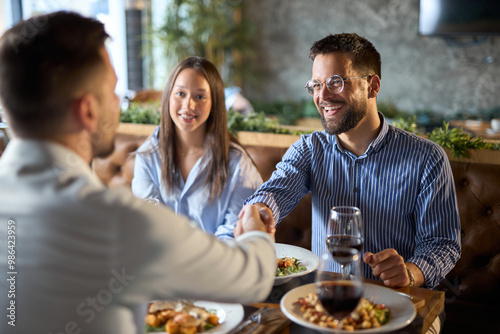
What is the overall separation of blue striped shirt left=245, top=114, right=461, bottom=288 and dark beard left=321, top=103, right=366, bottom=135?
0.08m

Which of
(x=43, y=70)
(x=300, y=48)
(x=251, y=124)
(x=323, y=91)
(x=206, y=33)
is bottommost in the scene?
(x=251, y=124)

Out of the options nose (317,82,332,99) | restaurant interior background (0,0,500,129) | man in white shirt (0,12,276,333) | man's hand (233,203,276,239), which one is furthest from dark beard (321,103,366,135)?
restaurant interior background (0,0,500,129)

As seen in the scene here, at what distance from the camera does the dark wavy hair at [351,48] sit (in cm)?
188

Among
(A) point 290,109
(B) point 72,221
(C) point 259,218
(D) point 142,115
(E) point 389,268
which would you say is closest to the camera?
(B) point 72,221

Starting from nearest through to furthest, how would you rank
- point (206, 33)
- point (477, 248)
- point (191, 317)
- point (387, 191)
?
point (191, 317) < point (387, 191) < point (477, 248) < point (206, 33)

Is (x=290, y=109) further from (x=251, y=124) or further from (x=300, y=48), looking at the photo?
(x=251, y=124)

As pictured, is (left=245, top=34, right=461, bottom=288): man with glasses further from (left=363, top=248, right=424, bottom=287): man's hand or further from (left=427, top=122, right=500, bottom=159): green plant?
(left=427, top=122, right=500, bottom=159): green plant

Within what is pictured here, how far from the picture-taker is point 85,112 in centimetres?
87

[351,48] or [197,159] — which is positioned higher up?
[351,48]

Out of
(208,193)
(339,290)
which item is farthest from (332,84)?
(339,290)

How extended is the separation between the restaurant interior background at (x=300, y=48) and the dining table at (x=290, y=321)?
483 cm

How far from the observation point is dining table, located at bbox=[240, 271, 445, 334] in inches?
44.9

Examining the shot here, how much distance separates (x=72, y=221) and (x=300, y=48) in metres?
6.45

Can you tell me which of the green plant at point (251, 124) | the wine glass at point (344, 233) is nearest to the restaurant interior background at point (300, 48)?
the green plant at point (251, 124)
